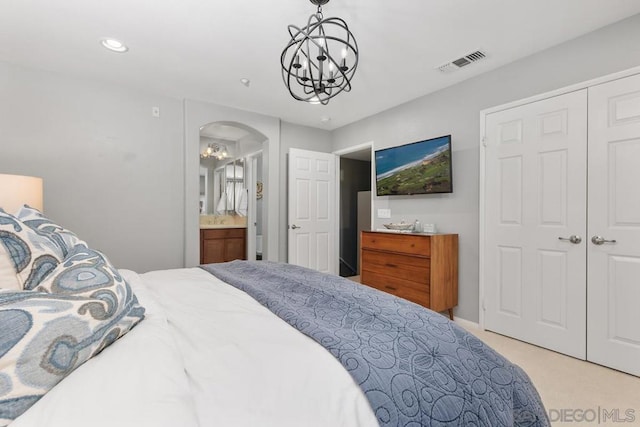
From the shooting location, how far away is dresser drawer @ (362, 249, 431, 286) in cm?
289

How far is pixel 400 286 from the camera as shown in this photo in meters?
3.12

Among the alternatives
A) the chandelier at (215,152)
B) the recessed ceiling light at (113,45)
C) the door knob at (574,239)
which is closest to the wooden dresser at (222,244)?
the chandelier at (215,152)

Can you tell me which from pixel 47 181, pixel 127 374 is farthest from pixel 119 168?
pixel 127 374

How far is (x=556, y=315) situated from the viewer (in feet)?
Answer: 7.88

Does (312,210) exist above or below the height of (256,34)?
below

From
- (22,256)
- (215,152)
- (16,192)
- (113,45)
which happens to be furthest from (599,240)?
(215,152)

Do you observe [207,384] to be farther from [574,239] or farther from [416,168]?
[416,168]

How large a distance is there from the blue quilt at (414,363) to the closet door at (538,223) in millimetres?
1778

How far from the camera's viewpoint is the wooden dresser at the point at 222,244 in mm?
4625

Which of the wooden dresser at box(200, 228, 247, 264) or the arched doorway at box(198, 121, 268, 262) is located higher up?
the arched doorway at box(198, 121, 268, 262)

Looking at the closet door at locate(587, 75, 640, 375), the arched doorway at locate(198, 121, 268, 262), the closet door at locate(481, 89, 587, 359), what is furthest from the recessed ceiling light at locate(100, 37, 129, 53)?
the closet door at locate(587, 75, 640, 375)

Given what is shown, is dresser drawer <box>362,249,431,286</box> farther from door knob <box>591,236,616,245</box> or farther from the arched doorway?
the arched doorway

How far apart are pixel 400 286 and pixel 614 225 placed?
177 cm

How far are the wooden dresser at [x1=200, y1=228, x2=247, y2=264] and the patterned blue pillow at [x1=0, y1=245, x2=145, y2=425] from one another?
380cm
